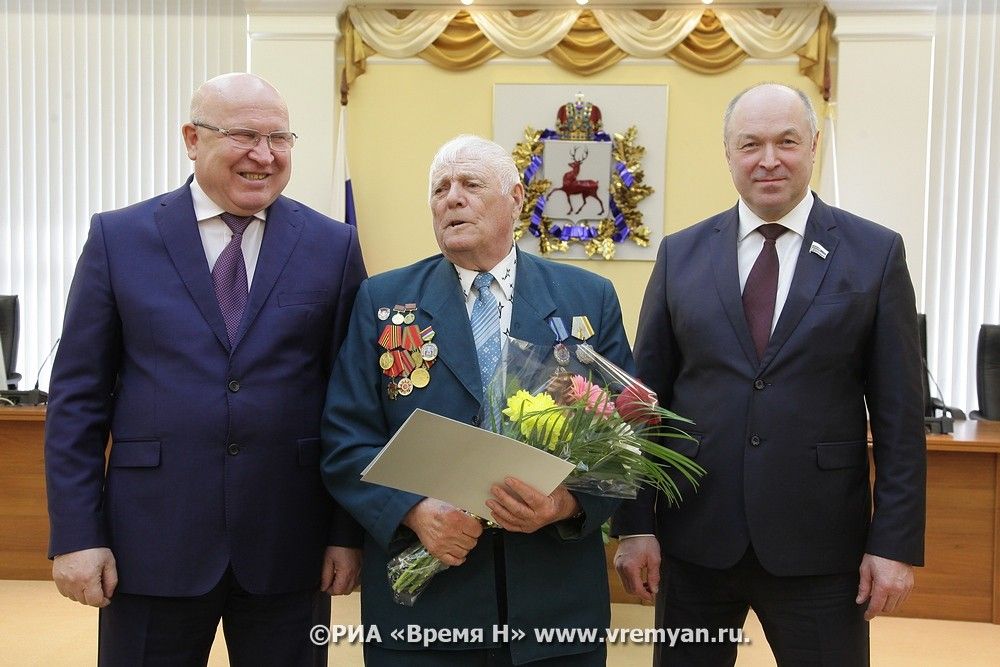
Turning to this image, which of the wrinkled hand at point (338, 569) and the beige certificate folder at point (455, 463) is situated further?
the wrinkled hand at point (338, 569)

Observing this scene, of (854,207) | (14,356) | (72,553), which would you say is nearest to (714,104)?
(854,207)

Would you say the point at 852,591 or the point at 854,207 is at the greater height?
the point at 854,207

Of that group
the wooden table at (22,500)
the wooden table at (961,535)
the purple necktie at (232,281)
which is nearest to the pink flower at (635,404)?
the purple necktie at (232,281)

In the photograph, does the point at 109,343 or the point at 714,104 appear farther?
the point at 714,104

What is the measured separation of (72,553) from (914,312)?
6.02ft

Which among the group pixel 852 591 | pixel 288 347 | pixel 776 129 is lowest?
pixel 852 591

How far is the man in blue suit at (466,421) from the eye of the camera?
1.94 meters

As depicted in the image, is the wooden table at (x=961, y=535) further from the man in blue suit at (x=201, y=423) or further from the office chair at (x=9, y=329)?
the office chair at (x=9, y=329)

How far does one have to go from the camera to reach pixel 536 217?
23.4 feet

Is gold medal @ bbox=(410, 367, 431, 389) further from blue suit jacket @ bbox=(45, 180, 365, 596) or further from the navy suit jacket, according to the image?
the navy suit jacket

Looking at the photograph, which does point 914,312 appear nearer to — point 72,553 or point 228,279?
point 228,279

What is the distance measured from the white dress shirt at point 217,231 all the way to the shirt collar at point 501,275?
44cm

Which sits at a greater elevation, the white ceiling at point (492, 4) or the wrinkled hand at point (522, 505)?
the white ceiling at point (492, 4)

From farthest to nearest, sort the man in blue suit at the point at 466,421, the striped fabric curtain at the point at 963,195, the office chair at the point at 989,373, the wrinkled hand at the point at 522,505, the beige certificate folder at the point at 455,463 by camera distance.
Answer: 1. the striped fabric curtain at the point at 963,195
2. the office chair at the point at 989,373
3. the man in blue suit at the point at 466,421
4. the wrinkled hand at the point at 522,505
5. the beige certificate folder at the point at 455,463
